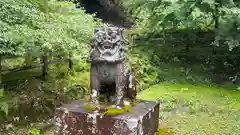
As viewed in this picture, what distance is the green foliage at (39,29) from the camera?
5738mm

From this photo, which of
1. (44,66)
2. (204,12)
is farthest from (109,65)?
(204,12)

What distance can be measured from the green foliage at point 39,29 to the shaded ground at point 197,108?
1946 millimetres

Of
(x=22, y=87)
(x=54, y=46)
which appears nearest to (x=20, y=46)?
(x=54, y=46)

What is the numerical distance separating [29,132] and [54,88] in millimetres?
1398

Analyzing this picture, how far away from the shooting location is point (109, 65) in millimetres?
4320

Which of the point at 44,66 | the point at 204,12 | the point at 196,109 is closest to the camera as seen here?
the point at 196,109

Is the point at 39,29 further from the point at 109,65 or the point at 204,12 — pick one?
the point at 204,12

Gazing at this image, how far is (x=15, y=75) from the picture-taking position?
7.70 metres

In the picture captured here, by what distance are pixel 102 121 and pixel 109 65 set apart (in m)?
0.63

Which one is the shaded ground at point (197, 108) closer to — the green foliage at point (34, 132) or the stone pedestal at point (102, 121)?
the stone pedestal at point (102, 121)

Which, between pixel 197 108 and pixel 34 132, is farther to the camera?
pixel 197 108

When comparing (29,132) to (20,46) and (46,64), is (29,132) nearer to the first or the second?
(20,46)

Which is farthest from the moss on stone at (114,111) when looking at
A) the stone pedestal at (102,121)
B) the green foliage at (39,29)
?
the green foliage at (39,29)

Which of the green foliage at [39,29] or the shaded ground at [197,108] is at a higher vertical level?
the green foliage at [39,29]
